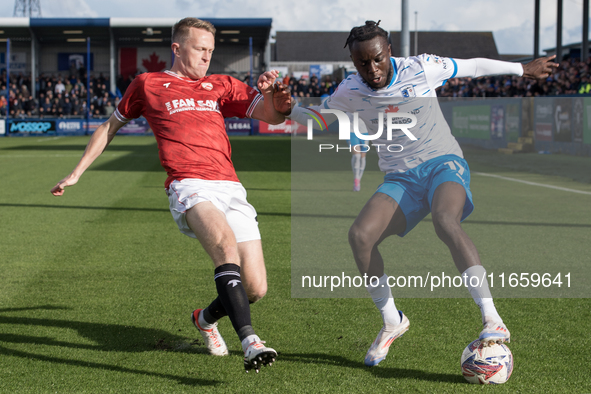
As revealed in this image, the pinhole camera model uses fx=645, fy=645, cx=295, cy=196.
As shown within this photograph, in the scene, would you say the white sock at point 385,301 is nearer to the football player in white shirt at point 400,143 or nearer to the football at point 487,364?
the football player in white shirt at point 400,143

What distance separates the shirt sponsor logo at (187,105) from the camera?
3.84 m

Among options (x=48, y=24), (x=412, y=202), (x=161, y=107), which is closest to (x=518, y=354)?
(x=412, y=202)

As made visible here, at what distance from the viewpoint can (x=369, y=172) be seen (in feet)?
50.6

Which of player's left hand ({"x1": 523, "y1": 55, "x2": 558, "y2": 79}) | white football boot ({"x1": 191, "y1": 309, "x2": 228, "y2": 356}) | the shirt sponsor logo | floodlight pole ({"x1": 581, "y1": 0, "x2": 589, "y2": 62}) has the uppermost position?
floodlight pole ({"x1": 581, "y1": 0, "x2": 589, "y2": 62})

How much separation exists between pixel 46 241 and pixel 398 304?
4.56 meters

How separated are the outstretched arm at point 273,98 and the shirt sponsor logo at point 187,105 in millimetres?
335

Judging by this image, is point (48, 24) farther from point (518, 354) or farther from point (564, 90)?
point (518, 354)

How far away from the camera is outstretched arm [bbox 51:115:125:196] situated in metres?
3.94

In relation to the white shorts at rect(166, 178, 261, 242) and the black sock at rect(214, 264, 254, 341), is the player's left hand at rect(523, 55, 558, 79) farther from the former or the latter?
the black sock at rect(214, 264, 254, 341)

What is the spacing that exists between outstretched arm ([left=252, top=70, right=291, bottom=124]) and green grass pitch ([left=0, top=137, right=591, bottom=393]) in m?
1.43

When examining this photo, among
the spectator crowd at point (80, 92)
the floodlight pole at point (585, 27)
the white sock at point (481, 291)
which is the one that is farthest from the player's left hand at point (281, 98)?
the floodlight pole at point (585, 27)

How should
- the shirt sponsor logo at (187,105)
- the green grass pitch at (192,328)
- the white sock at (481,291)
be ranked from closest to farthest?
1. the white sock at (481,291)
2. the green grass pitch at (192,328)
3. the shirt sponsor logo at (187,105)

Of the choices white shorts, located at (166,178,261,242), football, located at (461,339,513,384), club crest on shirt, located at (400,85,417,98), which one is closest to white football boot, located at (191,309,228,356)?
white shorts, located at (166,178,261,242)

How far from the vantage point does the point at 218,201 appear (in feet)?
12.1
